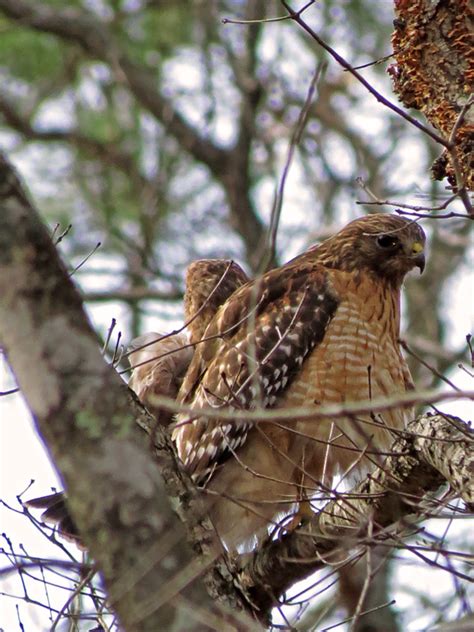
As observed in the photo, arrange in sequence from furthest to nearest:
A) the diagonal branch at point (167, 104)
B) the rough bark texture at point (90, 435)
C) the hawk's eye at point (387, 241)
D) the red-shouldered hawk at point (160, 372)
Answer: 1. the diagonal branch at point (167, 104)
2. the red-shouldered hawk at point (160, 372)
3. the hawk's eye at point (387, 241)
4. the rough bark texture at point (90, 435)

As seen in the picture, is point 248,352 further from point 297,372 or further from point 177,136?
point 177,136

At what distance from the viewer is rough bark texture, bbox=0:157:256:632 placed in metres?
2.69

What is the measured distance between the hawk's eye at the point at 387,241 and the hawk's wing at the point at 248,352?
330mm

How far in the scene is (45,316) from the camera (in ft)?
9.44

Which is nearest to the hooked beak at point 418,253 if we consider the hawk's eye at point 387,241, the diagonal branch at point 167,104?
A: the hawk's eye at point 387,241

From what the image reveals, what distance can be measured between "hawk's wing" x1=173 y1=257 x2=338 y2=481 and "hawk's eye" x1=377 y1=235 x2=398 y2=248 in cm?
33

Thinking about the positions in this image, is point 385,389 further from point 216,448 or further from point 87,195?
point 87,195

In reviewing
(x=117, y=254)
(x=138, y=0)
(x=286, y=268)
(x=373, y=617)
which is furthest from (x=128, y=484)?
(x=138, y=0)

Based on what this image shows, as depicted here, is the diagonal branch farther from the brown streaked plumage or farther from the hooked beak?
the hooked beak

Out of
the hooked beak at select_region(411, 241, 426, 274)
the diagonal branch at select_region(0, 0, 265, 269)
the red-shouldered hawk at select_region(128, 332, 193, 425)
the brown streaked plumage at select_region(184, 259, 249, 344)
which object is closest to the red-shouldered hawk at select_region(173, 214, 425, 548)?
the hooked beak at select_region(411, 241, 426, 274)

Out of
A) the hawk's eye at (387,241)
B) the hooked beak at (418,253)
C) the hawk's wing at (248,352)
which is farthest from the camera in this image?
the hawk's eye at (387,241)

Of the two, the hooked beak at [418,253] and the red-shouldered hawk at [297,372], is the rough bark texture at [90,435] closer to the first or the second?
the red-shouldered hawk at [297,372]

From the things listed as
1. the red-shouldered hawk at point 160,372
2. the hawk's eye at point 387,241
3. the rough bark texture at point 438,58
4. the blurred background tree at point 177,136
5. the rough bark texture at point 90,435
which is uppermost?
the blurred background tree at point 177,136

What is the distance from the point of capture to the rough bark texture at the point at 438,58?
403 centimetres
